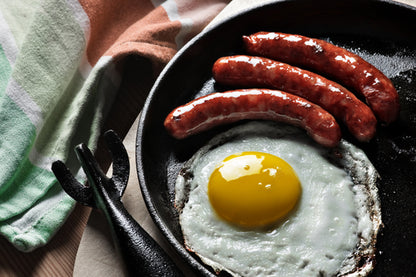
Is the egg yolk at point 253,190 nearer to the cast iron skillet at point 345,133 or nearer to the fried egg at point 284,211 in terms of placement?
the fried egg at point 284,211

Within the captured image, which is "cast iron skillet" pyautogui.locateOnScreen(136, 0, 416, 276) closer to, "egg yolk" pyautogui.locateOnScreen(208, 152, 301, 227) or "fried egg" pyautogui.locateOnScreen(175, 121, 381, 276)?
"fried egg" pyautogui.locateOnScreen(175, 121, 381, 276)

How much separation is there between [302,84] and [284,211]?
0.67m

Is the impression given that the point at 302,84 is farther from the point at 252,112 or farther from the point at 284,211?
the point at 284,211

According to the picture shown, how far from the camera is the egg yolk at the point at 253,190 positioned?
227 cm

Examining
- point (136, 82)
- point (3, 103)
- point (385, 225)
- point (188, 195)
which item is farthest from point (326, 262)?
point (3, 103)

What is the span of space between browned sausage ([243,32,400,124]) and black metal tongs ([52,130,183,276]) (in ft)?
3.17

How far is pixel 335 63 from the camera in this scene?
101 inches

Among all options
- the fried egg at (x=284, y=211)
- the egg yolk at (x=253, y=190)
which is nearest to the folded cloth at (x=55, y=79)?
the fried egg at (x=284, y=211)

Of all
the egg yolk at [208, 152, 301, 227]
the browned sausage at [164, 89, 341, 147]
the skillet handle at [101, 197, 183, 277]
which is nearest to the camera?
the skillet handle at [101, 197, 183, 277]

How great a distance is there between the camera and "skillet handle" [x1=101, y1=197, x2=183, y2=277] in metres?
2.12

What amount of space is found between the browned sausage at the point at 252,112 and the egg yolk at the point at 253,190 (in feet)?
0.84

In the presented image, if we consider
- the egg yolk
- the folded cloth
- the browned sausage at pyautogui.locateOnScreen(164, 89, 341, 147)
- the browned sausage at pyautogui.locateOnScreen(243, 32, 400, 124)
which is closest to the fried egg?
the egg yolk

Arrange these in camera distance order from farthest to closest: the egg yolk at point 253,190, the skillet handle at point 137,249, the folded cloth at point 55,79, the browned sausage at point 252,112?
the folded cloth at point 55,79
the browned sausage at point 252,112
the egg yolk at point 253,190
the skillet handle at point 137,249

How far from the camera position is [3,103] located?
2.75 metres
